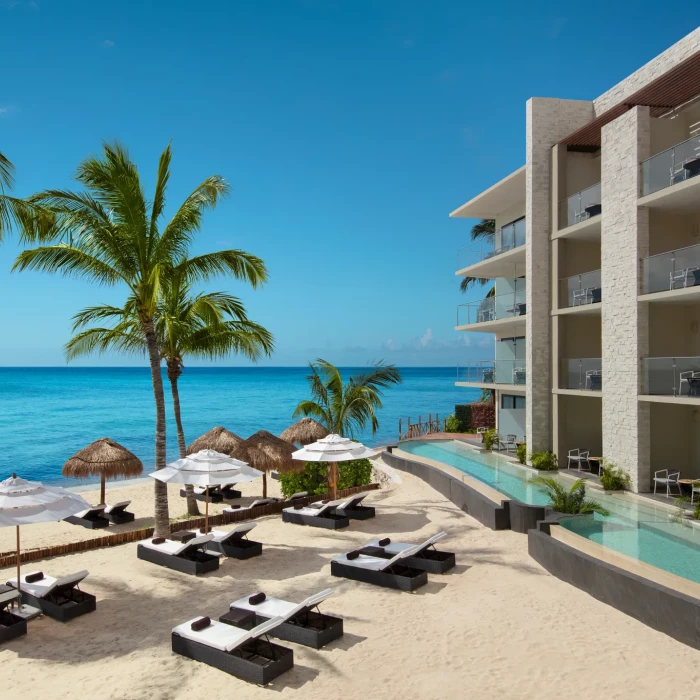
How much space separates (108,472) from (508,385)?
14.4 meters

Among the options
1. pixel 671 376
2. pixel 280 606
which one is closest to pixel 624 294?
pixel 671 376

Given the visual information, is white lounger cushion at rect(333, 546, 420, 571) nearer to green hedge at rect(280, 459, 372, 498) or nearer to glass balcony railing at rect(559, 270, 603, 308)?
green hedge at rect(280, 459, 372, 498)

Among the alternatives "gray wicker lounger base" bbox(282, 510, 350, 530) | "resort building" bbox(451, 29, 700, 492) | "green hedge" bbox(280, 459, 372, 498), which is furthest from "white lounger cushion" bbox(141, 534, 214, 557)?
"resort building" bbox(451, 29, 700, 492)

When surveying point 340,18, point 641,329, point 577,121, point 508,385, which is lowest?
point 508,385

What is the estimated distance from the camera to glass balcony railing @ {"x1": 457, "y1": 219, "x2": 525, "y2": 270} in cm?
2312

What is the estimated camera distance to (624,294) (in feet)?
56.6

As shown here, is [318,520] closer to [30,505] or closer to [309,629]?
[309,629]

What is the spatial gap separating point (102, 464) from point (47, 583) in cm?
886

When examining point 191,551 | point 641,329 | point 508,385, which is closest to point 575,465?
point 508,385

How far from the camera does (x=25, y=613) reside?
31.1 feet

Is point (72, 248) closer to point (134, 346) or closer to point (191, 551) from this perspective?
point (134, 346)

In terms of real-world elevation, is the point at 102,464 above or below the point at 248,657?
above

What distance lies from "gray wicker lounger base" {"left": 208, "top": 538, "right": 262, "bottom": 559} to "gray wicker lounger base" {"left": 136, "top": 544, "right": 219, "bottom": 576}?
646mm

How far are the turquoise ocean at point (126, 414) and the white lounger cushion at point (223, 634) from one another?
27.8m
